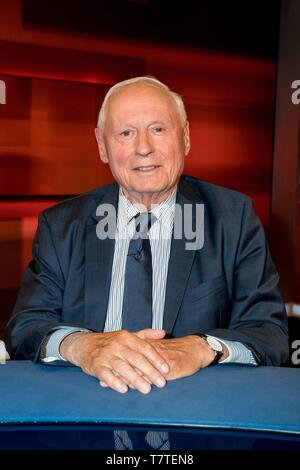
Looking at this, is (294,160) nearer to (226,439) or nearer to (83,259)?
(83,259)

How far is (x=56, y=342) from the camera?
154 cm

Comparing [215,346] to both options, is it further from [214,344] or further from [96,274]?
[96,274]

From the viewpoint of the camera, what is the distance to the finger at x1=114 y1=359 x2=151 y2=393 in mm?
1226

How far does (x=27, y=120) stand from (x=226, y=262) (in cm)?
280

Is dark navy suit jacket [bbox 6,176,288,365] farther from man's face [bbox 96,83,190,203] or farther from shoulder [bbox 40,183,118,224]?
man's face [bbox 96,83,190,203]

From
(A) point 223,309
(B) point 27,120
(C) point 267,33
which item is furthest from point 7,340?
(C) point 267,33

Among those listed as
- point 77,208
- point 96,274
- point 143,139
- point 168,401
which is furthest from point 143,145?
point 168,401

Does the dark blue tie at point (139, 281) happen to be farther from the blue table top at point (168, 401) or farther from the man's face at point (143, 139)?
the blue table top at point (168, 401)

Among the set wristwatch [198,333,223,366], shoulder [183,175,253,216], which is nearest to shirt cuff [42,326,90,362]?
wristwatch [198,333,223,366]

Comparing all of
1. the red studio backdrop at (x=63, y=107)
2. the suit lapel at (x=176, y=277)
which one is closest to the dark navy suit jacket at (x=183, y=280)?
the suit lapel at (x=176, y=277)

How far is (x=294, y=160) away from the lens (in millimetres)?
5672

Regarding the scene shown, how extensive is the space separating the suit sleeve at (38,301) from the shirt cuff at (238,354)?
43cm
